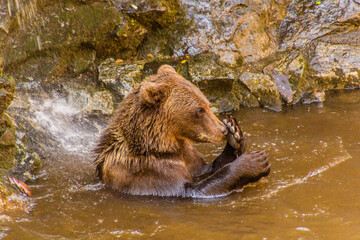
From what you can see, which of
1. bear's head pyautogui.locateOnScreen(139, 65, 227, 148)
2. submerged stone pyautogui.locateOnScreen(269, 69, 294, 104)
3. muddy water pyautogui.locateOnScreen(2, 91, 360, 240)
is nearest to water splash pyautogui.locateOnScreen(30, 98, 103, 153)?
muddy water pyautogui.locateOnScreen(2, 91, 360, 240)

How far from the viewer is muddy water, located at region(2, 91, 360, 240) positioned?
4.97 m

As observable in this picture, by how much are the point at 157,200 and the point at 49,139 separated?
2841 mm

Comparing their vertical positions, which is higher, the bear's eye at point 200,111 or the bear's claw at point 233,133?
the bear's eye at point 200,111

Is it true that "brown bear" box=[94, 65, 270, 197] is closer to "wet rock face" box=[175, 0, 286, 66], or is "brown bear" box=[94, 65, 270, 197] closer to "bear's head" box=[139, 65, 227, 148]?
"bear's head" box=[139, 65, 227, 148]

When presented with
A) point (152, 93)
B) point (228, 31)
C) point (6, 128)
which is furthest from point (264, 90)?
point (6, 128)

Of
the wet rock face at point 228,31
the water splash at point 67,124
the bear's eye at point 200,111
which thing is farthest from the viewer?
the wet rock face at point 228,31

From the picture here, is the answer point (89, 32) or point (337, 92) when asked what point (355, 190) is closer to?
point (337, 92)

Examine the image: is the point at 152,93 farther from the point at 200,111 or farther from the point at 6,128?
the point at 6,128

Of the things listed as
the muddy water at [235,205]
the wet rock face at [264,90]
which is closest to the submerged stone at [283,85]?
the wet rock face at [264,90]

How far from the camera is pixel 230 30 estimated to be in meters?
10.4

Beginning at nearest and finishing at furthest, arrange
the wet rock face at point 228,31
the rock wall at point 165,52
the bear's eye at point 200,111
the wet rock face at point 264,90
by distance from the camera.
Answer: the bear's eye at point 200,111, the rock wall at point 165,52, the wet rock face at point 264,90, the wet rock face at point 228,31

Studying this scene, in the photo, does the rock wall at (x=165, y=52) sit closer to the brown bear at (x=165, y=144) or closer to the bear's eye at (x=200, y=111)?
the brown bear at (x=165, y=144)

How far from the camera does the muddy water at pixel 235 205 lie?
16.3ft

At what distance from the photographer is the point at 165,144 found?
6207 millimetres
